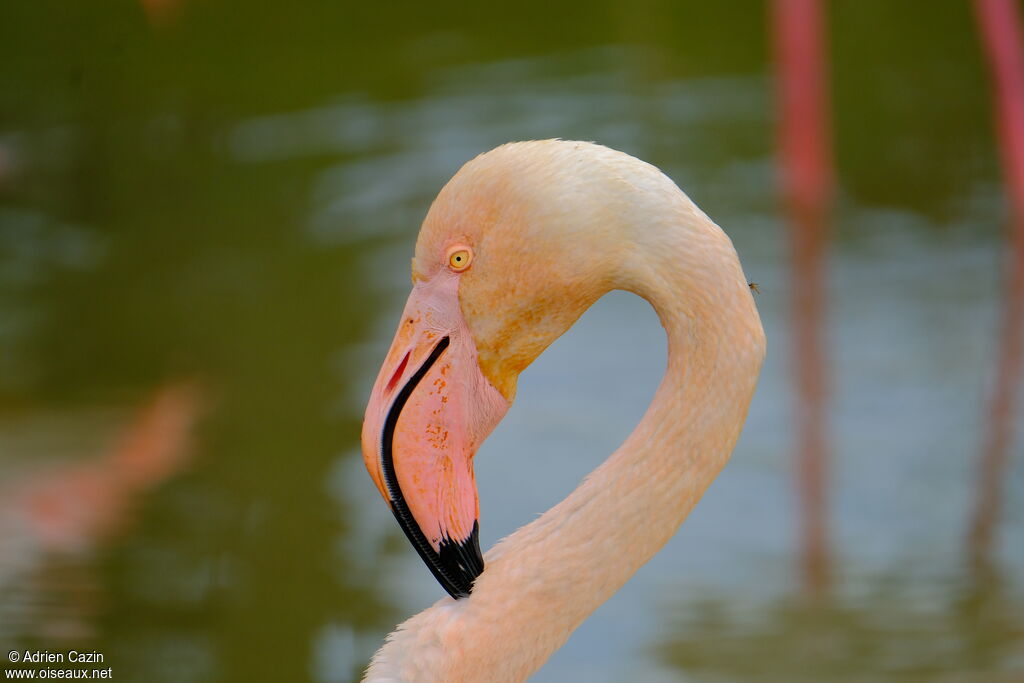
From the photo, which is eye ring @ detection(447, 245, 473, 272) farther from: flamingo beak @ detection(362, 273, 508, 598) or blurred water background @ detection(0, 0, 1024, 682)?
blurred water background @ detection(0, 0, 1024, 682)

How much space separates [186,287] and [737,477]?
223 cm

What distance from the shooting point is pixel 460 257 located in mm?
1499

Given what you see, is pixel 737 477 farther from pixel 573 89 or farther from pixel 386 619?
pixel 573 89

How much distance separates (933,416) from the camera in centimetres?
404

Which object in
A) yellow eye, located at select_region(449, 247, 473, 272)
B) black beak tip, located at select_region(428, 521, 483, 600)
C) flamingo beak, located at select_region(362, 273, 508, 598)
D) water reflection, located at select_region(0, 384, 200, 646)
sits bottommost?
black beak tip, located at select_region(428, 521, 483, 600)

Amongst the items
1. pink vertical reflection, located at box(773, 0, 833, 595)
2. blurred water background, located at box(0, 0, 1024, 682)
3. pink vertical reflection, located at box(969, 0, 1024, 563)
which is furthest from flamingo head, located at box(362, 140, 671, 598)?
pink vertical reflection, located at box(969, 0, 1024, 563)

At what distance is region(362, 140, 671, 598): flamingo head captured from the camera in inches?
56.5

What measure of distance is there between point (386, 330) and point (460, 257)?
3055 millimetres

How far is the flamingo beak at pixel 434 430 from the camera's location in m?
1.46

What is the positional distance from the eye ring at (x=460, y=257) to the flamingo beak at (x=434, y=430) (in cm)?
2

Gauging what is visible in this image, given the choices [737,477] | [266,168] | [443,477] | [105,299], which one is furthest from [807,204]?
[443,477]

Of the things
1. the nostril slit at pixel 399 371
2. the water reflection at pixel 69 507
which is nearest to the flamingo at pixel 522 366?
the nostril slit at pixel 399 371

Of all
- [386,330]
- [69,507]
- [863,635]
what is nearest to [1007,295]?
[863,635]

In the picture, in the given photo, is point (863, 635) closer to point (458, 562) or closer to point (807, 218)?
point (458, 562)
